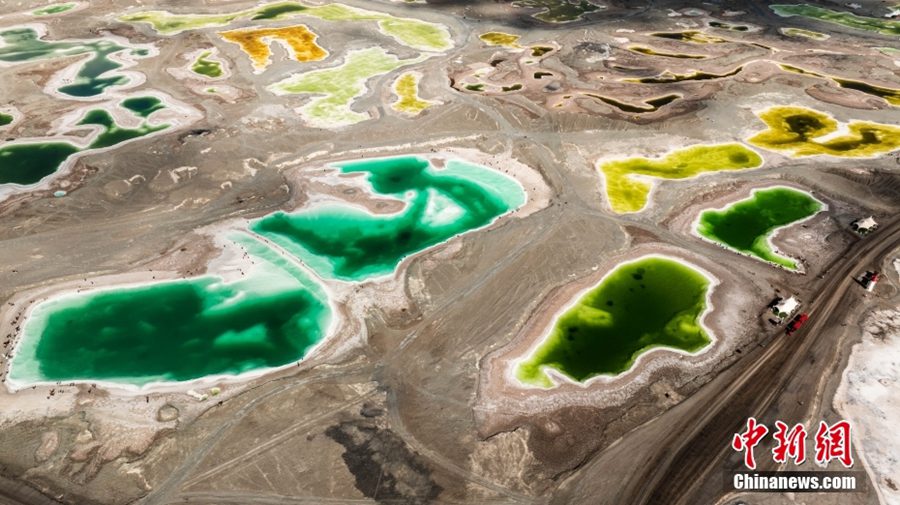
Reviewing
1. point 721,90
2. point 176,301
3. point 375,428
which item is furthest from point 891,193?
point 176,301

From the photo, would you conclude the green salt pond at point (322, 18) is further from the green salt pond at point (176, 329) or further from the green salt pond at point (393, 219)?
the green salt pond at point (176, 329)

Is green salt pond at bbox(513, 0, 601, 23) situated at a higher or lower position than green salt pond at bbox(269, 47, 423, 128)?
higher

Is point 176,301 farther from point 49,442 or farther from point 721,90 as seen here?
point 721,90

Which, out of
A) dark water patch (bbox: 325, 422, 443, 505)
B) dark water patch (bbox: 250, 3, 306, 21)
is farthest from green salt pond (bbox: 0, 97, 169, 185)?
dark water patch (bbox: 325, 422, 443, 505)

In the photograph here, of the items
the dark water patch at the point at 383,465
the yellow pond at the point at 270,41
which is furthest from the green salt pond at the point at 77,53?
the dark water patch at the point at 383,465

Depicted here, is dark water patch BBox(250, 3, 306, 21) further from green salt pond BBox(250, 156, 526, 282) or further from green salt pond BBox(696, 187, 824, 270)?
green salt pond BBox(696, 187, 824, 270)

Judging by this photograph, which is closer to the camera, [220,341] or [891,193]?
[220,341]

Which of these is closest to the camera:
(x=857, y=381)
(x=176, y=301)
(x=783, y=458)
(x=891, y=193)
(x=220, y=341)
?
(x=783, y=458)

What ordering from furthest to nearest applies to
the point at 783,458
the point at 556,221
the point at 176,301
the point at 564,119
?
the point at 564,119
the point at 556,221
the point at 176,301
the point at 783,458
